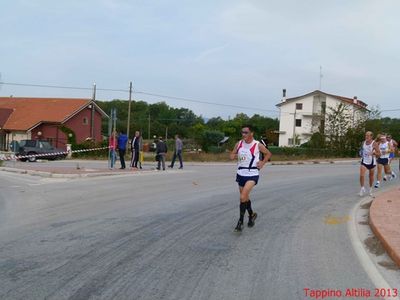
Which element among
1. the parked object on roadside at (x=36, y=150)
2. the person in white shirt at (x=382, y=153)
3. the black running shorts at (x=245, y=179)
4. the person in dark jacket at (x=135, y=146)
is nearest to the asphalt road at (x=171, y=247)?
the black running shorts at (x=245, y=179)

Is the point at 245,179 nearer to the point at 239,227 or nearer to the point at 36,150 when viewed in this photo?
the point at 239,227

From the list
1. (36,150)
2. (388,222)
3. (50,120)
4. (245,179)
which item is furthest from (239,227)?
(50,120)

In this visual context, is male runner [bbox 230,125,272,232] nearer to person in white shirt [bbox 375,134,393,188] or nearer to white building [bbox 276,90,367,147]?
person in white shirt [bbox 375,134,393,188]

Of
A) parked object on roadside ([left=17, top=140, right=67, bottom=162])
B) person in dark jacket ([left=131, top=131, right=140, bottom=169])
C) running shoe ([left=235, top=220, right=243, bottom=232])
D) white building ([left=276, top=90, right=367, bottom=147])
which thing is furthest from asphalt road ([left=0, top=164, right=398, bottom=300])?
white building ([left=276, top=90, right=367, bottom=147])

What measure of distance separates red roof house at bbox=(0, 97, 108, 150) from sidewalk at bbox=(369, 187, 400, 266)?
43.1m

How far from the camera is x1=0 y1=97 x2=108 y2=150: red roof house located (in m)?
54.1

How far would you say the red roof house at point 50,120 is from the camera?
54.1 m

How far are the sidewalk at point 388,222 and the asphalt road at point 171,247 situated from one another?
0.50m

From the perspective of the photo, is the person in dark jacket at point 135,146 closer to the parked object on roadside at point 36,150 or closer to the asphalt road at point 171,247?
the asphalt road at point 171,247

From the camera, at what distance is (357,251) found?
7559 mm

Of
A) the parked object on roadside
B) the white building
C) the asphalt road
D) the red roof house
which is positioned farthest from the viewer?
the white building

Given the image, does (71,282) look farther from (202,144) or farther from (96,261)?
(202,144)

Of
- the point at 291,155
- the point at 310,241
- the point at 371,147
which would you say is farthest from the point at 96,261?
the point at 291,155

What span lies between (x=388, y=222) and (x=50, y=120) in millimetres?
48659
